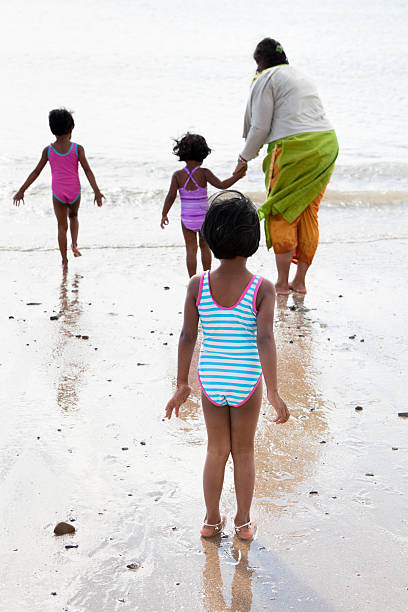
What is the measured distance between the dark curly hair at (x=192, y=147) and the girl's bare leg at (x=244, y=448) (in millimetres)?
3421

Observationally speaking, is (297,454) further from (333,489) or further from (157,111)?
(157,111)

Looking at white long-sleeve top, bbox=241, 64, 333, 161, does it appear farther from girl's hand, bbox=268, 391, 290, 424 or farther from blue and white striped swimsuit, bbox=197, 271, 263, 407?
girl's hand, bbox=268, 391, 290, 424

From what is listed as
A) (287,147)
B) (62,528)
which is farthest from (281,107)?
(62,528)

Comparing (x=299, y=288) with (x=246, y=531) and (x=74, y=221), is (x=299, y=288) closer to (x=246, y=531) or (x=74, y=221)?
(x=74, y=221)

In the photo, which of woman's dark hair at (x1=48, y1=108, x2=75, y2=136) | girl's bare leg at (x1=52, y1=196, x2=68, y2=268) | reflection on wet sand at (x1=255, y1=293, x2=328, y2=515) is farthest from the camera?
girl's bare leg at (x1=52, y1=196, x2=68, y2=268)

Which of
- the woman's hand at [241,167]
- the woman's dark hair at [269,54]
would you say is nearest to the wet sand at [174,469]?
the woman's hand at [241,167]

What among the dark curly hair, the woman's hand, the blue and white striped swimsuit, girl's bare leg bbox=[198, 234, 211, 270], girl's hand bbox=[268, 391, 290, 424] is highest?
the dark curly hair

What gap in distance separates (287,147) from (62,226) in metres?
2.31

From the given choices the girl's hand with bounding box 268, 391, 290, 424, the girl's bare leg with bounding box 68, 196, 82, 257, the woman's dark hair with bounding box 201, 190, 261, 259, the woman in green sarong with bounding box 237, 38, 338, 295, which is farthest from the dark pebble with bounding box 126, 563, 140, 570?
the girl's bare leg with bounding box 68, 196, 82, 257

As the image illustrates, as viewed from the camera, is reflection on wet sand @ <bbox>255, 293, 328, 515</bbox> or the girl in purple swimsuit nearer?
reflection on wet sand @ <bbox>255, 293, 328, 515</bbox>

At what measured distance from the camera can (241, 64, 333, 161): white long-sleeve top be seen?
546cm

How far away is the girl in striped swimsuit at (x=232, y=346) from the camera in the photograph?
249 cm

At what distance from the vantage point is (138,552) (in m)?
2.58

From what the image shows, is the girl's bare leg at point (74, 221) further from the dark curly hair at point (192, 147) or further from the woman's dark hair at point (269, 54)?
the woman's dark hair at point (269, 54)
